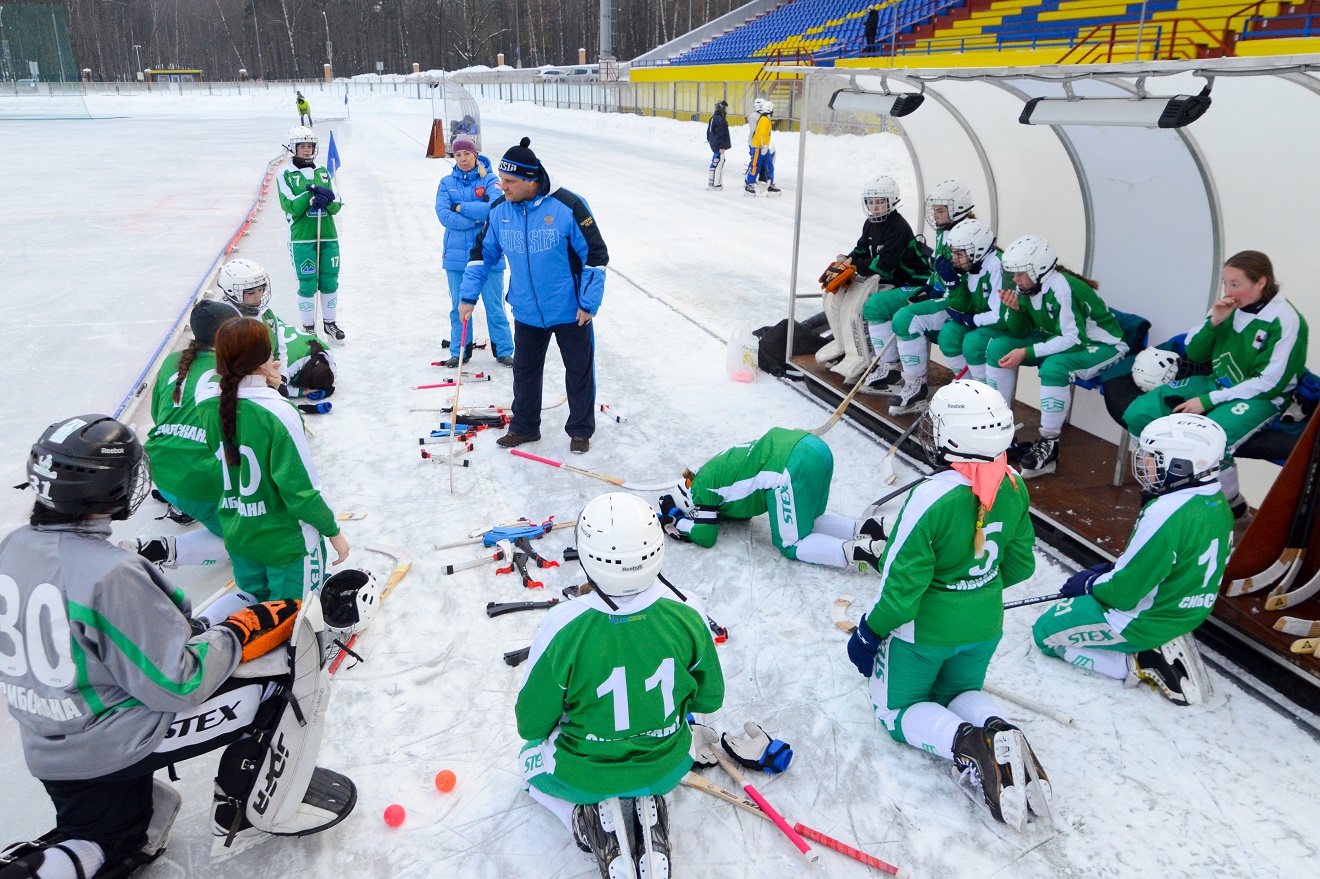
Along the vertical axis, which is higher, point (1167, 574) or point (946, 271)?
point (946, 271)

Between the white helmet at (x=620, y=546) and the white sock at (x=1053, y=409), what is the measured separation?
12.5ft

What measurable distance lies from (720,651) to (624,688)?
1.47 m

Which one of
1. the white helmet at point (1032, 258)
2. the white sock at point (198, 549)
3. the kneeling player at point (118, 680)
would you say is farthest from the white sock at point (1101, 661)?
the white sock at point (198, 549)

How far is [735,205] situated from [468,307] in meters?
11.5

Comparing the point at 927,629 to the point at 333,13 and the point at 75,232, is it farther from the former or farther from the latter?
the point at 333,13

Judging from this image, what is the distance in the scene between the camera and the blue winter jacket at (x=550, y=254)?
550 centimetres

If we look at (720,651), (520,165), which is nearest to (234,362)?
(720,651)

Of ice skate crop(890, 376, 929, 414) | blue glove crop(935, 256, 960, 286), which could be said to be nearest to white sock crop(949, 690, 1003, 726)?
ice skate crop(890, 376, 929, 414)

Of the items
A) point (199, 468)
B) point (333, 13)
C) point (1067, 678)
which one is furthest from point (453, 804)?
point (333, 13)

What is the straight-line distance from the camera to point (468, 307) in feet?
20.7

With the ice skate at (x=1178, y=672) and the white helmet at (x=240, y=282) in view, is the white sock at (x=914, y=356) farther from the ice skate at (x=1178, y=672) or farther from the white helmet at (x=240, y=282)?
the white helmet at (x=240, y=282)

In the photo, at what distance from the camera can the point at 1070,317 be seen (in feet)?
17.8

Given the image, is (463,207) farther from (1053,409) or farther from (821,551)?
(1053,409)

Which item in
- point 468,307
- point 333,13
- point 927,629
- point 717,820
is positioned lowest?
point 717,820
